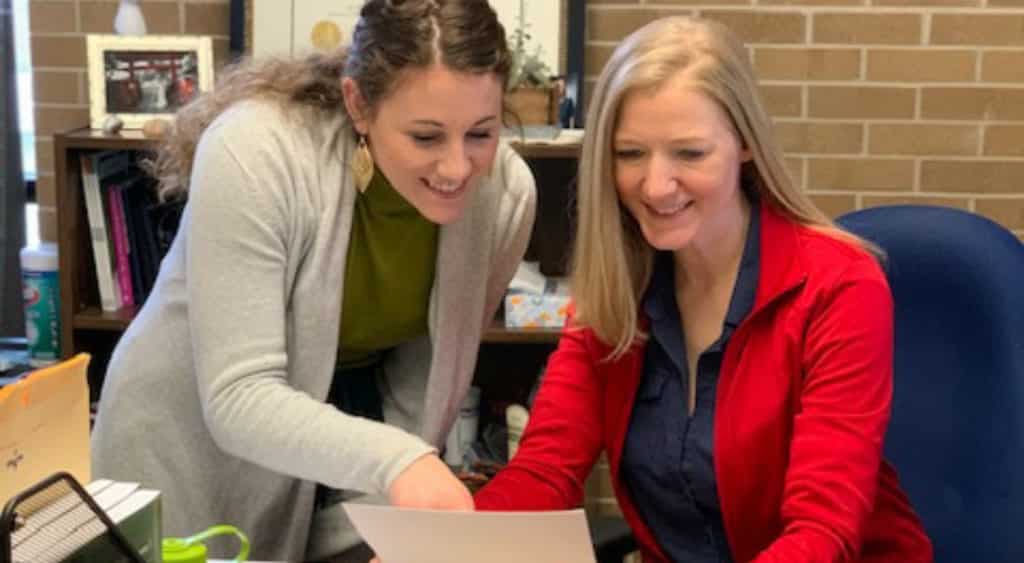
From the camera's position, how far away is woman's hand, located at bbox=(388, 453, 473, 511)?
143 cm

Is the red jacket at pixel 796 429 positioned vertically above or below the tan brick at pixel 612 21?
below

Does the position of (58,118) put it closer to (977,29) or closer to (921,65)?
(921,65)

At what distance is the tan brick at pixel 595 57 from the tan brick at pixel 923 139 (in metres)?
0.59

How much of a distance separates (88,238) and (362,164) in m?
1.24

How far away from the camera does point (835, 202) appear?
2.97 meters

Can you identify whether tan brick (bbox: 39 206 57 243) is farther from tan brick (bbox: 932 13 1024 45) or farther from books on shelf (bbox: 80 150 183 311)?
tan brick (bbox: 932 13 1024 45)

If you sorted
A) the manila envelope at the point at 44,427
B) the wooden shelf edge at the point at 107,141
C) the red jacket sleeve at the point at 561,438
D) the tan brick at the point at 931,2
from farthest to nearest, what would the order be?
1. the tan brick at the point at 931,2
2. the wooden shelf edge at the point at 107,141
3. the red jacket sleeve at the point at 561,438
4. the manila envelope at the point at 44,427

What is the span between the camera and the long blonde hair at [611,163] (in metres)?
1.52

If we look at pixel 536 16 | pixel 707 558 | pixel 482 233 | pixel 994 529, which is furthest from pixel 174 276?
pixel 536 16

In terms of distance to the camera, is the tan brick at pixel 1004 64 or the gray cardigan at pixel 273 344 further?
the tan brick at pixel 1004 64

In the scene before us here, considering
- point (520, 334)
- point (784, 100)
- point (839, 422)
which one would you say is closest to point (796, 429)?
point (839, 422)

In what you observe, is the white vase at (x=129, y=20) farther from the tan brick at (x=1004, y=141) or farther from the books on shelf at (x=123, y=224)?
the tan brick at (x=1004, y=141)

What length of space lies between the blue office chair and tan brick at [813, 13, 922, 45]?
4.11ft

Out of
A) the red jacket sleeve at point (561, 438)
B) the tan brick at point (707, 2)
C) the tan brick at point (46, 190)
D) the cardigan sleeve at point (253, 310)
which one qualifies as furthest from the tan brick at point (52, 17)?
the red jacket sleeve at point (561, 438)
